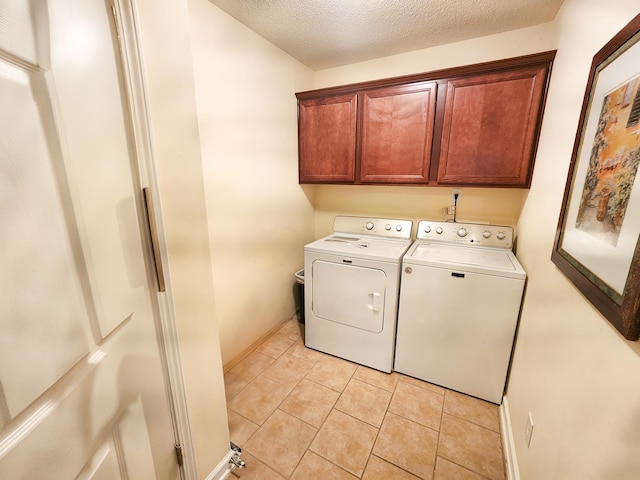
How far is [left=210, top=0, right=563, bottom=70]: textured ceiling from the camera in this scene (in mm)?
1629

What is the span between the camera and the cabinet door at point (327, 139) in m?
2.26

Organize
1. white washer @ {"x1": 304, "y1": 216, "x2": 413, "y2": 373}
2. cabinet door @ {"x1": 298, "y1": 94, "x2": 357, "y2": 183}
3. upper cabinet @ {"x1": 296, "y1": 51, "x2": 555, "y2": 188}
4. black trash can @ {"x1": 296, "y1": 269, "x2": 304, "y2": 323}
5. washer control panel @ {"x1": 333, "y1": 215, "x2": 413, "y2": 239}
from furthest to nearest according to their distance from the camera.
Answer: black trash can @ {"x1": 296, "y1": 269, "x2": 304, "y2": 323}, washer control panel @ {"x1": 333, "y1": 215, "x2": 413, "y2": 239}, cabinet door @ {"x1": 298, "y1": 94, "x2": 357, "y2": 183}, white washer @ {"x1": 304, "y1": 216, "x2": 413, "y2": 373}, upper cabinet @ {"x1": 296, "y1": 51, "x2": 555, "y2": 188}

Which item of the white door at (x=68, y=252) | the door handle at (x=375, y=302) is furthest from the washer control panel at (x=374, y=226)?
the white door at (x=68, y=252)

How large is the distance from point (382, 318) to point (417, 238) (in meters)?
0.82

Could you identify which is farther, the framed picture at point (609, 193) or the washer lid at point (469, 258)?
the washer lid at point (469, 258)

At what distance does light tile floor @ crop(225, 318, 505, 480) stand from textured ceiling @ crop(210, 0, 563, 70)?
2.47 meters

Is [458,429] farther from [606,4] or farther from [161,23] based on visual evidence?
[161,23]

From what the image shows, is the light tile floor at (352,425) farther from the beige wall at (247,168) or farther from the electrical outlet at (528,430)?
the beige wall at (247,168)

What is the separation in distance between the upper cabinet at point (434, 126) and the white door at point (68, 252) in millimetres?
1809

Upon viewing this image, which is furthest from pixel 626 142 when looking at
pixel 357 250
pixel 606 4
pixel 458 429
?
A: pixel 458 429

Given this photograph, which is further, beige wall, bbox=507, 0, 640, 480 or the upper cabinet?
the upper cabinet

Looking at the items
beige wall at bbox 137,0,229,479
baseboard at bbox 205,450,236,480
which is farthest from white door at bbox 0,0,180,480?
baseboard at bbox 205,450,236,480

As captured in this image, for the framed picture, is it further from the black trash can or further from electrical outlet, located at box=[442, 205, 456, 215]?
the black trash can

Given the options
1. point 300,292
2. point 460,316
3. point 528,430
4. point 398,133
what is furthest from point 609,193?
point 300,292
